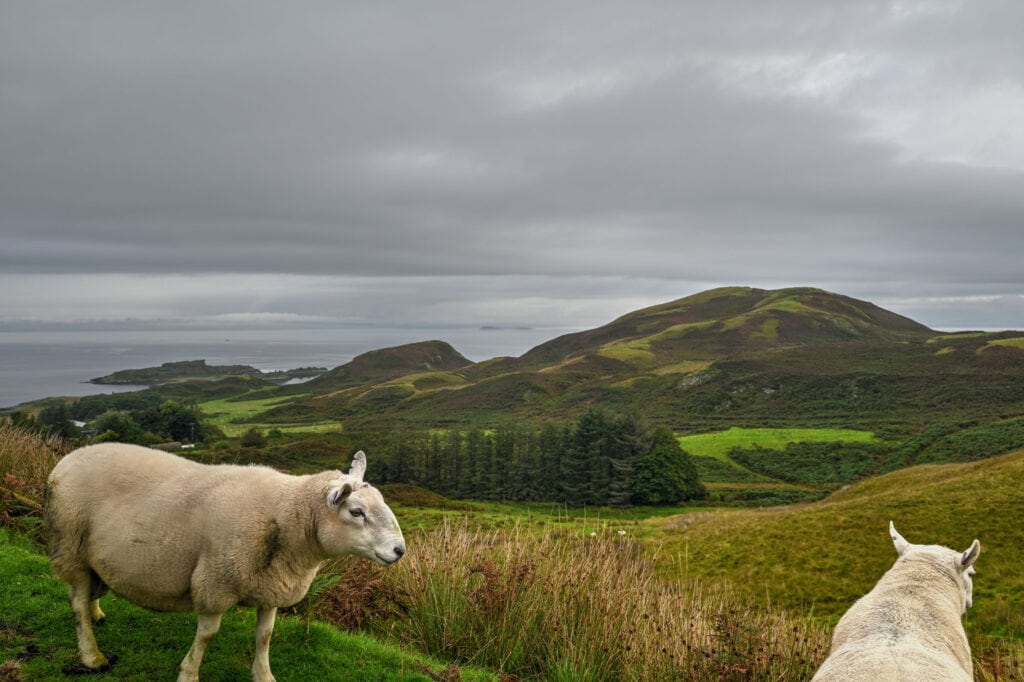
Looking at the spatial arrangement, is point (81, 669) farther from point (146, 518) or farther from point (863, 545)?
point (863, 545)

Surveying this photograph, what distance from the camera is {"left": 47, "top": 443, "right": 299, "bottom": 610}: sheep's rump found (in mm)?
6090

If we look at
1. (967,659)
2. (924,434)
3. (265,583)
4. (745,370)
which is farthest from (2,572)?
(745,370)

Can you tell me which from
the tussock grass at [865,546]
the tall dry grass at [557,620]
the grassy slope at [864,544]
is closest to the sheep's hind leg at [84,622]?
the tall dry grass at [557,620]

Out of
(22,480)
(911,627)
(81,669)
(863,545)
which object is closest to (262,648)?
(81,669)

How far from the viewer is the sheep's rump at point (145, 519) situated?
609 cm

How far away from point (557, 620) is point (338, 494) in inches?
168

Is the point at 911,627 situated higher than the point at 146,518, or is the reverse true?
the point at 146,518

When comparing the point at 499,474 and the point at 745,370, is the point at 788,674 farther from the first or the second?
the point at 745,370

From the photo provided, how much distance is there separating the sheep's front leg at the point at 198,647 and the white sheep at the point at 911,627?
5.99m

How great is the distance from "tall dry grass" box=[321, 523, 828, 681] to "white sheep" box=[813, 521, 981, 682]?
1501mm

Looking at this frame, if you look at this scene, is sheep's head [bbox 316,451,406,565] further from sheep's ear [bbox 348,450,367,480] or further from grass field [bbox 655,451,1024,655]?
grass field [bbox 655,451,1024,655]

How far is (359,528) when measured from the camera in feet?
Answer: 19.7

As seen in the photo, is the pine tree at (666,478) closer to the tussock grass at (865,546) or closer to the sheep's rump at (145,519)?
the tussock grass at (865,546)

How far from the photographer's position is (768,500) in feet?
246
